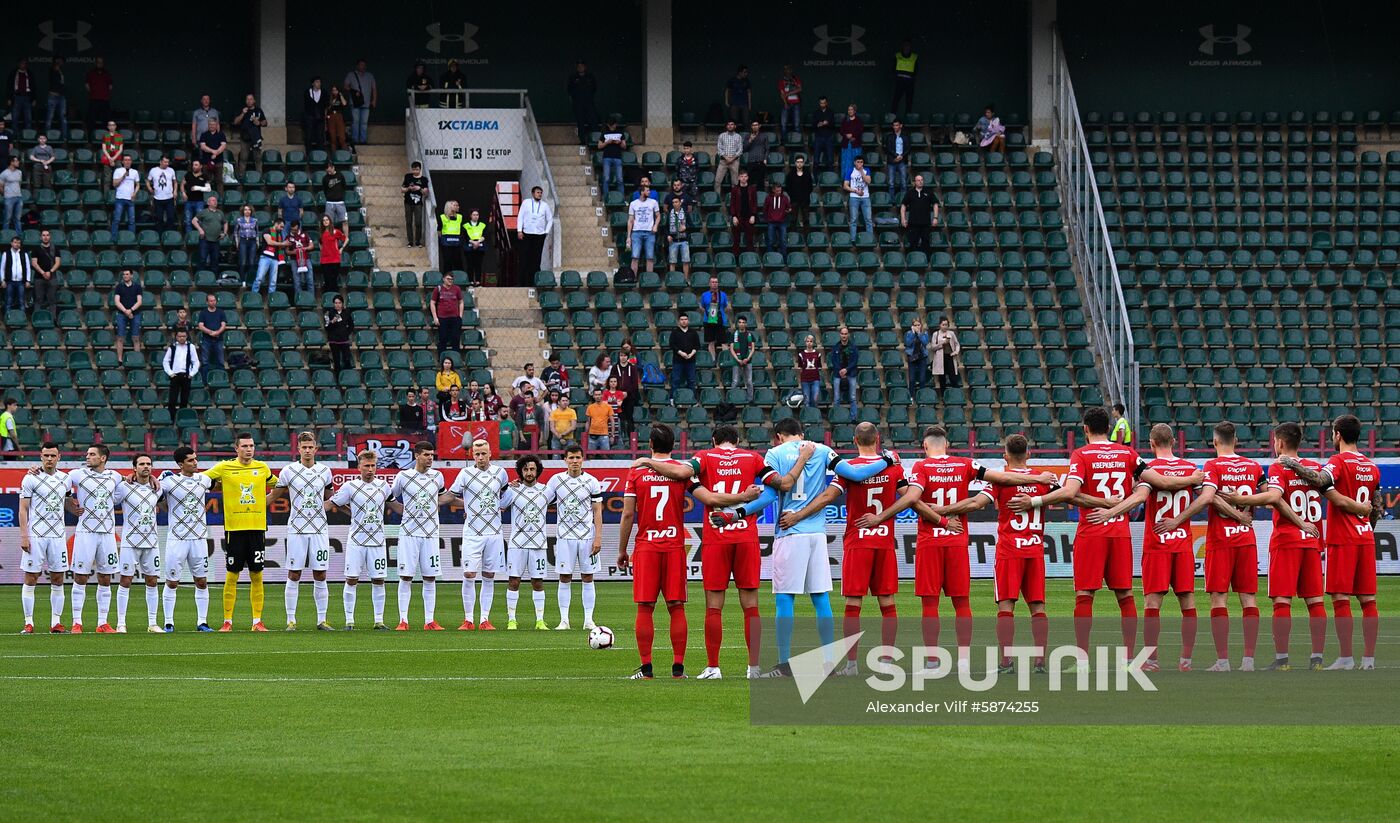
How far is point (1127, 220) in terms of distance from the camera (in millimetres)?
42344

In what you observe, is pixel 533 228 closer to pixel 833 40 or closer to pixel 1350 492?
pixel 833 40

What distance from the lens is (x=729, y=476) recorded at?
1514 centimetres

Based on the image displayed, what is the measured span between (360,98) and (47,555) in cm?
2126

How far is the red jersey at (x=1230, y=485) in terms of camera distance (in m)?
16.4

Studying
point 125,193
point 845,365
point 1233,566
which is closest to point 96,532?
point 1233,566

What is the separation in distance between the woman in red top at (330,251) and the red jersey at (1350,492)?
964 inches

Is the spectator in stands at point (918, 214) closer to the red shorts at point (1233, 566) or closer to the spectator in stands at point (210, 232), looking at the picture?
the spectator in stands at point (210, 232)

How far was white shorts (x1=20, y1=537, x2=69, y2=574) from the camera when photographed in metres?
22.2

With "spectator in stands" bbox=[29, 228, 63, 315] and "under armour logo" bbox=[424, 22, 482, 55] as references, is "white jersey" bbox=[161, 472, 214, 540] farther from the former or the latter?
"under armour logo" bbox=[424, 22, 482, 55]

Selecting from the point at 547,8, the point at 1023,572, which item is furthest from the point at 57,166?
the point at 1023,572

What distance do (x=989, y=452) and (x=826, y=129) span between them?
10.9 meters

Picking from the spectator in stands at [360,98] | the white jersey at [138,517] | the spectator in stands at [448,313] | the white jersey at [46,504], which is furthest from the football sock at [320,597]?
the spectator in stands at [360,98]

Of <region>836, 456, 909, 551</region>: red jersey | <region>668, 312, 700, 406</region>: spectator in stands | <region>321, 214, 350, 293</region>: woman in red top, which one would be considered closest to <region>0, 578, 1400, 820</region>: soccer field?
<region>836, 456, 909, 551</region>: red jersey

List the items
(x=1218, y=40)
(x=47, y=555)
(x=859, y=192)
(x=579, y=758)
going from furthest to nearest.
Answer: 1. (x=1218, y=40)
2. (x=859, y=192)
3. (x=47, y=555)
4. (x=579, y=758)
